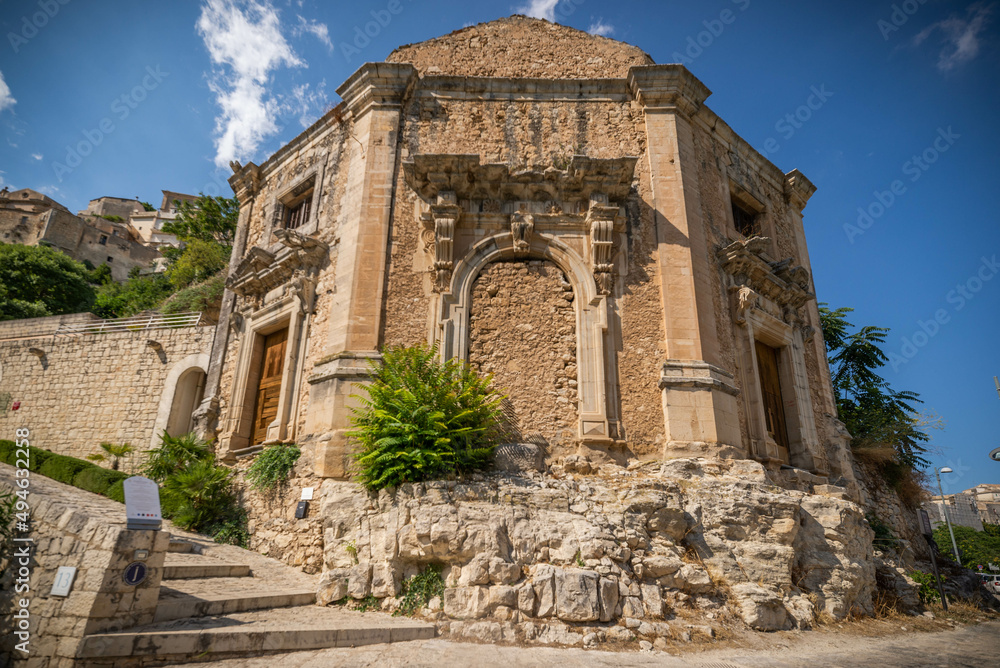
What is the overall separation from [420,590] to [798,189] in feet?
42.5

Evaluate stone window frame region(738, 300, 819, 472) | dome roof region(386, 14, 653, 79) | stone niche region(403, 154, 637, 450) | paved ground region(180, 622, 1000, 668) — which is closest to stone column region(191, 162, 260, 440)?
dome roof region(386, 14, 653, 79)

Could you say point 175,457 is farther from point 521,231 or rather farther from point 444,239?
point 521,231

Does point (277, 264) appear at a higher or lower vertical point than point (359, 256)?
higher

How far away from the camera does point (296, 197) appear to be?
12.2 m

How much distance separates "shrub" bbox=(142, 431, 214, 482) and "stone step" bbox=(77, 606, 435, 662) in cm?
521

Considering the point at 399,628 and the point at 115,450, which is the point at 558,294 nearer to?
the point at 399,628

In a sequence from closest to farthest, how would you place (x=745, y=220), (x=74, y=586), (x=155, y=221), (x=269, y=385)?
(x=74, y=586) < (x=269, y=385) < (x=745, y=220) < (x=155, y=221)

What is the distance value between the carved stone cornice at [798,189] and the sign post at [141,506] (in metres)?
14.3

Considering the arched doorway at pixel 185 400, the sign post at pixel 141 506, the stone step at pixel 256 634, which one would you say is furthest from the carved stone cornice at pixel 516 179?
the arched doorway at pixel 185 400

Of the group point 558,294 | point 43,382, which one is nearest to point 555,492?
point 558,294

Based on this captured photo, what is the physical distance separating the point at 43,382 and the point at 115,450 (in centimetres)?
408

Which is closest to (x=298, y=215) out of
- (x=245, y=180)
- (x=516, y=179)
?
(x=245, y=180)

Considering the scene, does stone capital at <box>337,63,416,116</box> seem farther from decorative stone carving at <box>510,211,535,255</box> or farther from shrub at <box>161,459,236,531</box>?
shrub at <box>161,459,236,531</box>

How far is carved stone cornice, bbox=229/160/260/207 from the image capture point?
520 inches
